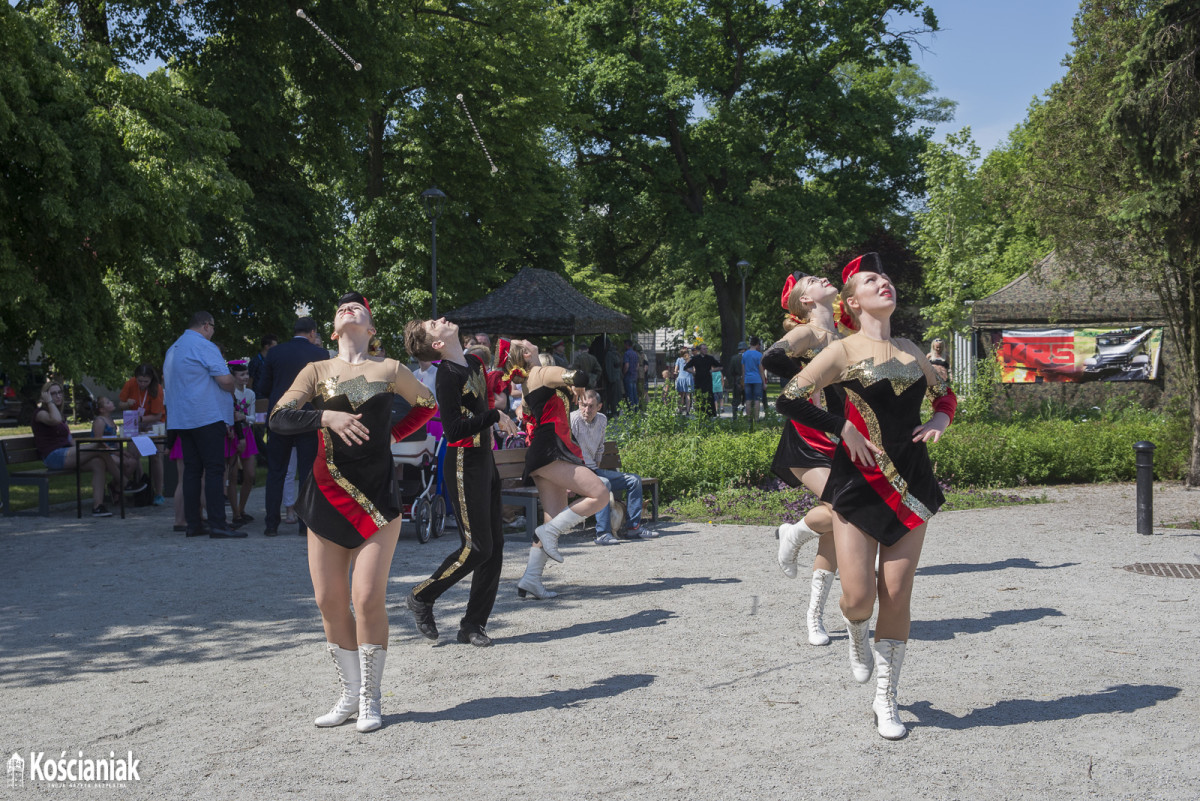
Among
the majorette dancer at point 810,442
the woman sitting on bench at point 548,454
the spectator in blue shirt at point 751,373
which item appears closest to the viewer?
the majorette dancer at point 810,442

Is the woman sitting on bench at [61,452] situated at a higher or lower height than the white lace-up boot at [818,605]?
higher

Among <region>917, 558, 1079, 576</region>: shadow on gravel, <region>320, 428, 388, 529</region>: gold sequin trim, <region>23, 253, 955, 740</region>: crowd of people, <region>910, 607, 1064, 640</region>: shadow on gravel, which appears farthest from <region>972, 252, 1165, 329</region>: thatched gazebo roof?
<region>320, 428, 388, 529</region>: gold sequin trim

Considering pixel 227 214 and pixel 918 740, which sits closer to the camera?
pixel 918 740

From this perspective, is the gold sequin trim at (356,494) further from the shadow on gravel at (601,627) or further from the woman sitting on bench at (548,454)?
the woman sitting on bench at (548,454)

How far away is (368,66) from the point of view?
22.5 m

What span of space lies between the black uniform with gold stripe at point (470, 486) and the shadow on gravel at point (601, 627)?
0.32 metres

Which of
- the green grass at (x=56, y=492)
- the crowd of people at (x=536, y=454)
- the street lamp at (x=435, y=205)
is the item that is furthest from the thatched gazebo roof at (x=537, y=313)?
the crowd of people at (x=536, y=454)

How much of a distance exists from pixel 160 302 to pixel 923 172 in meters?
27.4

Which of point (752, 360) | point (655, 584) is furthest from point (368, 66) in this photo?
point (655, 584)

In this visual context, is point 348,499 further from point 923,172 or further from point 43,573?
point 923,172

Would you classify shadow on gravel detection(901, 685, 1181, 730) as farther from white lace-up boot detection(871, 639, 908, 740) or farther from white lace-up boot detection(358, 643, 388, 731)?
white lace-up boot detection(358, 643, 388, 731)

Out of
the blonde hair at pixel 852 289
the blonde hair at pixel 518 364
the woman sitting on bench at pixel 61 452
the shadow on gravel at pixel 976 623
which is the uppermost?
the blonde hair at pixel 852 289

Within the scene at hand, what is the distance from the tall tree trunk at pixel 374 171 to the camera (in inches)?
1191

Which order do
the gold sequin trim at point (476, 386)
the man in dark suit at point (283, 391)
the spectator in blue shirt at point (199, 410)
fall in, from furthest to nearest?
the man in dark suit at point (283, 391), the spectator in blue shirt at point (199, 410), the gold sequin trim at point (476, 386)
